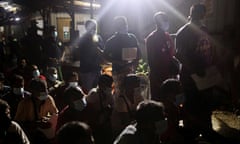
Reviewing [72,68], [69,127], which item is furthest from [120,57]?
[72,68]

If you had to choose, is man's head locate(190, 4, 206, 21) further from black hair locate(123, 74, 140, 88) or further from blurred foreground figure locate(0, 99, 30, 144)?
blurred foreground figure locate(0, 99, 30, 144)

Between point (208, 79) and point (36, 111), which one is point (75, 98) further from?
point (208, 79)

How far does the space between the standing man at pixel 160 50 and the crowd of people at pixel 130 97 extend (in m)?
0.01

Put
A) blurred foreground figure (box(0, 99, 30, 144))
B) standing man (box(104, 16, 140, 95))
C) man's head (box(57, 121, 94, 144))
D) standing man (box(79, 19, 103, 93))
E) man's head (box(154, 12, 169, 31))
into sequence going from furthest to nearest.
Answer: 1. standing man (box(79, 19, 103, 93))
2. standing man (box(104, 16, 140, 95))
3. man's head (box(154, 12, 169, 31))
4. blurred foreground figure (box(0, 99, 30, 144))
5. man's head (box(57, 121, 94, 144))

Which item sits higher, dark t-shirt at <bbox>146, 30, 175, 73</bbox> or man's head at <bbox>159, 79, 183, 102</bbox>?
dark t-shirt at <bbox>146, 30, 175, 73</bbox>

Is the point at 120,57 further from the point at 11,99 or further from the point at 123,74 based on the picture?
the point at 11,99

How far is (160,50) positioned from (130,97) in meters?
0.93

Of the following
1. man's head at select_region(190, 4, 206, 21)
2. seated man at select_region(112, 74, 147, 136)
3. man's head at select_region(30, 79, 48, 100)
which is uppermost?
man's head at select_region(190, 4, 206, 21)

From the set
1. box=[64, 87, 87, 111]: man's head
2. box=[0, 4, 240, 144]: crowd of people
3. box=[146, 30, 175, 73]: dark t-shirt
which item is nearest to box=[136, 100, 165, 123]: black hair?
box=[0, 4, 240, 144]: crowd of people

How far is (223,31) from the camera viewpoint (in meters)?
7.46

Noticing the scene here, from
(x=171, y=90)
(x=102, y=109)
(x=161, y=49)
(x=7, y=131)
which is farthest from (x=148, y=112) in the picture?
(x=161, y=49)

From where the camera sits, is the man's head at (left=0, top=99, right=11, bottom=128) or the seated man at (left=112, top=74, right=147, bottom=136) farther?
the seated man at (left=112, top=74, right=147, bottom=136)

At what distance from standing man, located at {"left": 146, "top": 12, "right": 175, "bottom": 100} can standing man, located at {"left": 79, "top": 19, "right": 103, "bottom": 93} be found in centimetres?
114

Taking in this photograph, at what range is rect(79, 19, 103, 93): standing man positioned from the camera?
6.63 m
